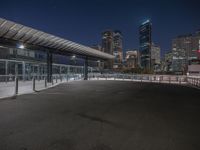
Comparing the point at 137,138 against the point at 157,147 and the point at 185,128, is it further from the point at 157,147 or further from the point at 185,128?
the point at 185,128

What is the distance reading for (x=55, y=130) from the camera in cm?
423

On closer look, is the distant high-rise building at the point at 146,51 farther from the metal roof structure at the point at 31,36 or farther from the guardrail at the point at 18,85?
the guardrail at the point at 18,85

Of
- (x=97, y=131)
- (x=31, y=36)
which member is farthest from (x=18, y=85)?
(x=97, y=131)

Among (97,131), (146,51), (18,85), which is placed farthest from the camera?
(146,51)

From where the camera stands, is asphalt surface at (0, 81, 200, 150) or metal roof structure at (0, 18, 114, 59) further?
metal roof structure at (0, 18, 114, 59)

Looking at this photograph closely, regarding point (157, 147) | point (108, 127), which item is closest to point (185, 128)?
point (157, 147)

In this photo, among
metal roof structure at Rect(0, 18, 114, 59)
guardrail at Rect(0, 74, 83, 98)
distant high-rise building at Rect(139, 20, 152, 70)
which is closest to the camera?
guardrail at Rect(0, 74, 83, 98)

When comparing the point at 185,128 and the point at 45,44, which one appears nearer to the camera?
the point at 185,128

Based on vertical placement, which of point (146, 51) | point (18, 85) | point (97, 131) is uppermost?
point (146, 51)

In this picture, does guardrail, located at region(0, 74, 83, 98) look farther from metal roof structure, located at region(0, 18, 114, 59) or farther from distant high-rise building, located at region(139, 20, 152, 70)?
distant high-rise building, located at region(139, 20, 152, 70)

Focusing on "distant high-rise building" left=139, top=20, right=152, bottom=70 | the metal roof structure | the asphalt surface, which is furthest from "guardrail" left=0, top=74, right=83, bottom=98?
"distant high-rise building" left=139, top=20, right=152, bottom=70

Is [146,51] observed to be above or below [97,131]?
above

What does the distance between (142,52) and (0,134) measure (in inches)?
7401

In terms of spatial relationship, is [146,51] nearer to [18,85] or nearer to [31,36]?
[31,36]
